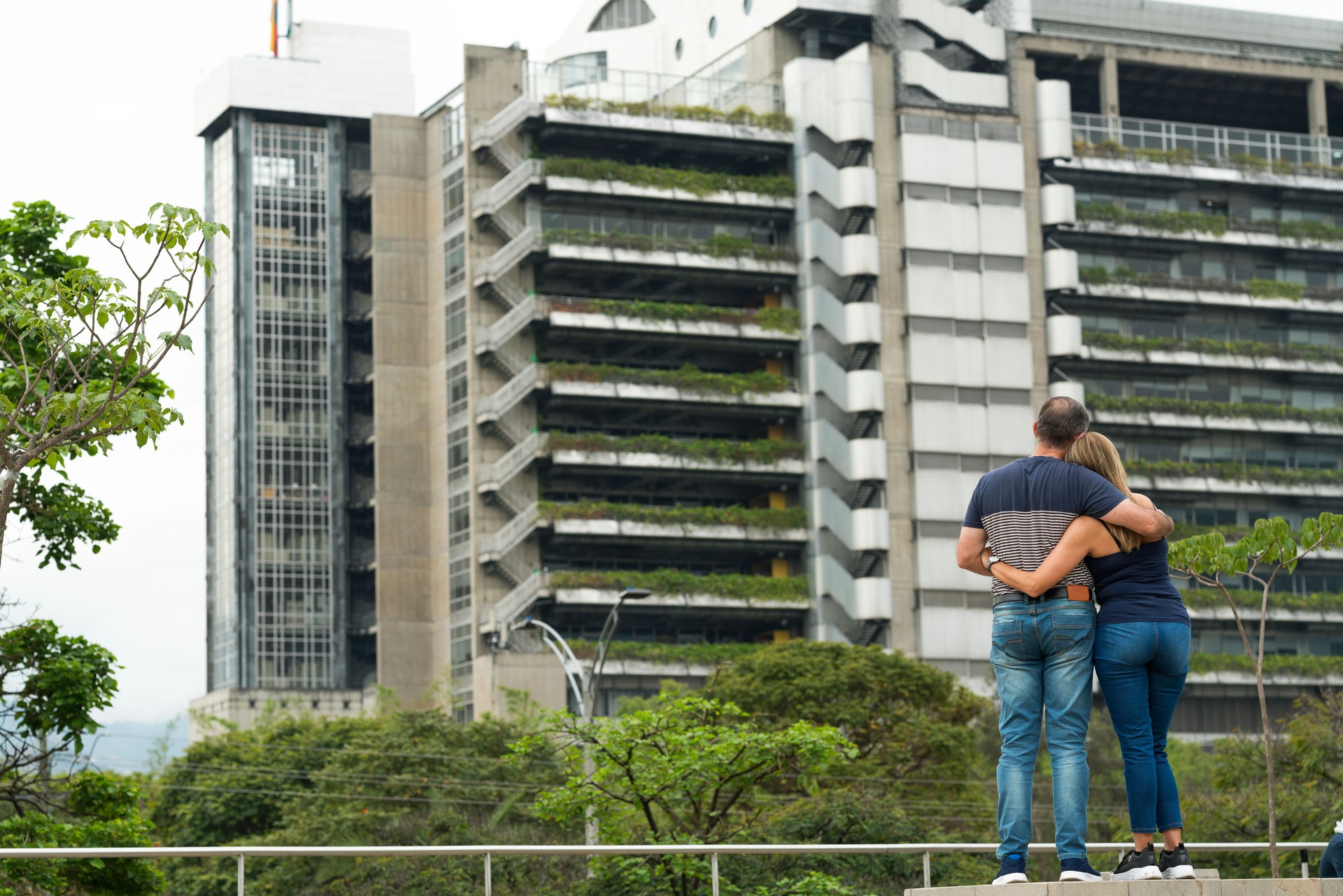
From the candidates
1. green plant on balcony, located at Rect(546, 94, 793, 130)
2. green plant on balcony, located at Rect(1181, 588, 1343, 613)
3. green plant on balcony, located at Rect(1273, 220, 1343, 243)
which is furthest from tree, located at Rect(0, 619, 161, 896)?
green plant on balcony, located at Rect(1273, 220, 1343, 243)

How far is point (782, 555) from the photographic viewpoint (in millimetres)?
82312

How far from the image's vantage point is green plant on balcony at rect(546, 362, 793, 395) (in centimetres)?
7894

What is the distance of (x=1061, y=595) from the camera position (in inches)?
384

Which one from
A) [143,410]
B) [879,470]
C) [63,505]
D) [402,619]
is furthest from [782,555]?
[143,410]

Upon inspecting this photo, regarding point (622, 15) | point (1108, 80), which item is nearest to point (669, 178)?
point (1108, 80)

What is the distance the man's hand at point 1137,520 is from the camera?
966 cm

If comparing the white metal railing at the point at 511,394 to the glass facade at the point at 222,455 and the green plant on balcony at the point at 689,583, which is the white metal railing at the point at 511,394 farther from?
the glass facade at the point at 222,455

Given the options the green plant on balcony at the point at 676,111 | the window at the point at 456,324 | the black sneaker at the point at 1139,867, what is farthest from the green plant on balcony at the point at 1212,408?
the black sneaker at the point at 1139,867

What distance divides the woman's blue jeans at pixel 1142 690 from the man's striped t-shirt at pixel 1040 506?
1.14 ft

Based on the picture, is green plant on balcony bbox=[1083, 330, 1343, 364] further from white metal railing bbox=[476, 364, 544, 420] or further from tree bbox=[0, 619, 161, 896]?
tree bbox=[0, 619, 161, 896]

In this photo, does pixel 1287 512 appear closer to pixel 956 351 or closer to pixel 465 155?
pixel 956 351

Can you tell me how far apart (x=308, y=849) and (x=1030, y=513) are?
492 centimetres

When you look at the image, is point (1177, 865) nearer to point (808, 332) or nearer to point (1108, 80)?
point (808, 332)

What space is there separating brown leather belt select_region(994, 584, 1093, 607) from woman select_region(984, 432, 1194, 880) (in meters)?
0.06
